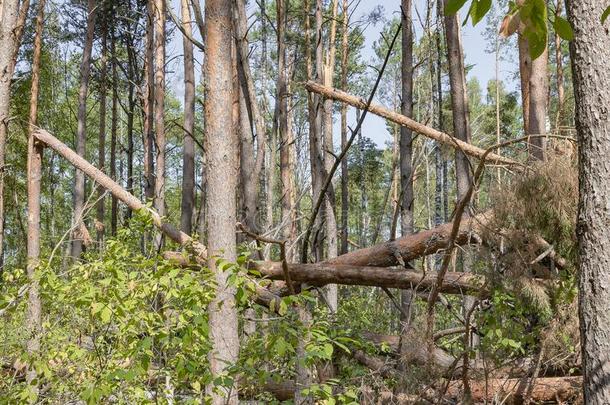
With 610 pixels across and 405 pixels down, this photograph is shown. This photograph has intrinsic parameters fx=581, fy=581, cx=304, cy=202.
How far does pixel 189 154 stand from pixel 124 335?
22.6 ft

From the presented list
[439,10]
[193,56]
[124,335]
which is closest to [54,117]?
[193,56]

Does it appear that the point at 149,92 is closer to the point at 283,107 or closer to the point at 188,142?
the point at 188,142

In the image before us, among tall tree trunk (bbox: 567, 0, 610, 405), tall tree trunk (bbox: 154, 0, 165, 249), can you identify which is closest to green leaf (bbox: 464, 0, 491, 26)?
tall tree trunk (bbox: 567, 0, 610, 405)

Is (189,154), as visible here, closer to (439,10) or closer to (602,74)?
(439,10)

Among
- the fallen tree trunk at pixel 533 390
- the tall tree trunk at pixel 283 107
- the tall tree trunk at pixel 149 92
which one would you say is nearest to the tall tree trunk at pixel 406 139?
the tall tree trunk at pixel 283 107

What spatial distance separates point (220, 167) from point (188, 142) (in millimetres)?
6180

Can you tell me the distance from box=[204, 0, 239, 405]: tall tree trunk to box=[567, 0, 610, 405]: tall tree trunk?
9.14 ft

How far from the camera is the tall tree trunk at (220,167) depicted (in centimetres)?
506

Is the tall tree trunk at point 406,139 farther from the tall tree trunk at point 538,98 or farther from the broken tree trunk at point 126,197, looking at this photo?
the broken tree trunk at point 126,197

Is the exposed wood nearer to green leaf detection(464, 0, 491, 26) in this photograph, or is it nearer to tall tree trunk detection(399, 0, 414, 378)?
tall tree trunk detection(399, 0, 414, 378)

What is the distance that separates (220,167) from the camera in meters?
5.23

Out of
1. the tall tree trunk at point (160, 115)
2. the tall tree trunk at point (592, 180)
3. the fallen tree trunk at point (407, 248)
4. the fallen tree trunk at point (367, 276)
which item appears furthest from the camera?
the tall tree trunk at point (160, 115)

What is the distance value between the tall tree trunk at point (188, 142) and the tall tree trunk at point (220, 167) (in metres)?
4.83

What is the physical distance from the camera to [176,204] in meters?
31.8
